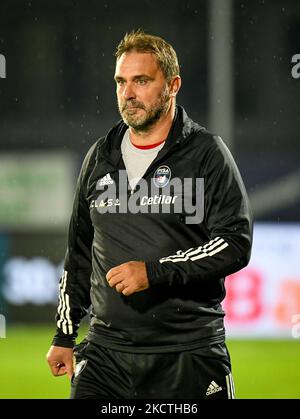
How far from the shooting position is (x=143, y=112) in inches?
157

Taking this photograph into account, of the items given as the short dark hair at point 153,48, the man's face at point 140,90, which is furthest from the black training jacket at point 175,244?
the short dark hair at point 153,48

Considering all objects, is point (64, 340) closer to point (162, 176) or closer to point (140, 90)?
point (162, 176)

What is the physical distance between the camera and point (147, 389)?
13.0 feet

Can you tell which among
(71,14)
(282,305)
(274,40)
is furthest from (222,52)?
(282,305)

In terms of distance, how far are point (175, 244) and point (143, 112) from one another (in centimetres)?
47

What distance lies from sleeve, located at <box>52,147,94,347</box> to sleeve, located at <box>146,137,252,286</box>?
16.6 inches

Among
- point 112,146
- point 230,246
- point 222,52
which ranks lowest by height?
point 230,246

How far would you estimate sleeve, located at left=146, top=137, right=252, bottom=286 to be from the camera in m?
3.86

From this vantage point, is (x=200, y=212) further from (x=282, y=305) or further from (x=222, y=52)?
(x=222, y=52)

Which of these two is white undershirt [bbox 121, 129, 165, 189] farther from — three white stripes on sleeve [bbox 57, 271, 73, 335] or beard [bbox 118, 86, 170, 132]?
three white stripes on sleeve [bbox 57, 271, 73, 335]
